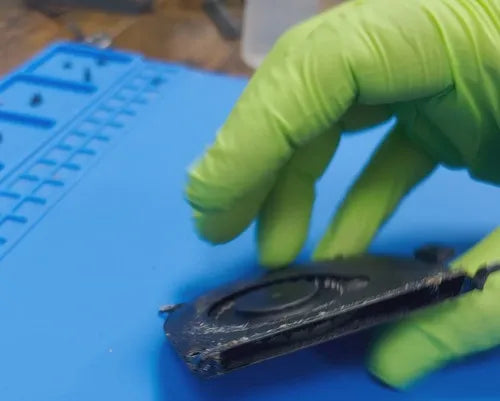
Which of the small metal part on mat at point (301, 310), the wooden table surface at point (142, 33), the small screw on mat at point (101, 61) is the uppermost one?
the small metal part on mat at point (301, 310)

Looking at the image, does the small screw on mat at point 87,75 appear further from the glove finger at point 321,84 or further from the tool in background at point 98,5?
the glove finger at point 321,84

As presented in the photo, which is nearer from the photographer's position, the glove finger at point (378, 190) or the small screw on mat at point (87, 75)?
the glove finger at point (378, 190)

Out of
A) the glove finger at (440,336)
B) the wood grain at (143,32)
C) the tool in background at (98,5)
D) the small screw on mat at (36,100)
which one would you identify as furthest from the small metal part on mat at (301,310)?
the tool in background at (98,5)

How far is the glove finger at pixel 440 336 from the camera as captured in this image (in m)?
0.36

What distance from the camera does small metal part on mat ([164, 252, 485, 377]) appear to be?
33 cm

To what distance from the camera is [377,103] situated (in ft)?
1.22

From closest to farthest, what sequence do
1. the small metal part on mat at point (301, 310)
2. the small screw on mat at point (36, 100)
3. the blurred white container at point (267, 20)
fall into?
the small metal part on mat at point (301, 310) → the small screw on mat at point (36, 100) → the blurred white container at point (267, 20)

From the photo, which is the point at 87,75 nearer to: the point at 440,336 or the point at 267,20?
the point at 267,20

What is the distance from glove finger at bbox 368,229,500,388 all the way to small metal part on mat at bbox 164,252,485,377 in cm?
1

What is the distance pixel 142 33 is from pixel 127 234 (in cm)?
41

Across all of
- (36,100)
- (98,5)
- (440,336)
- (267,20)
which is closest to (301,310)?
(440,336)

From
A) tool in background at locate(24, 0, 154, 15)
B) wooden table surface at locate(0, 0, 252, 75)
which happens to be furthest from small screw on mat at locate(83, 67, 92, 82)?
tool in background at locate(24, 0, 154, 15)

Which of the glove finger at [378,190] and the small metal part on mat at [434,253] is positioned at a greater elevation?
the glove finger at [378,190]

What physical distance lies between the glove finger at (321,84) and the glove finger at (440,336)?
0.33 ft
